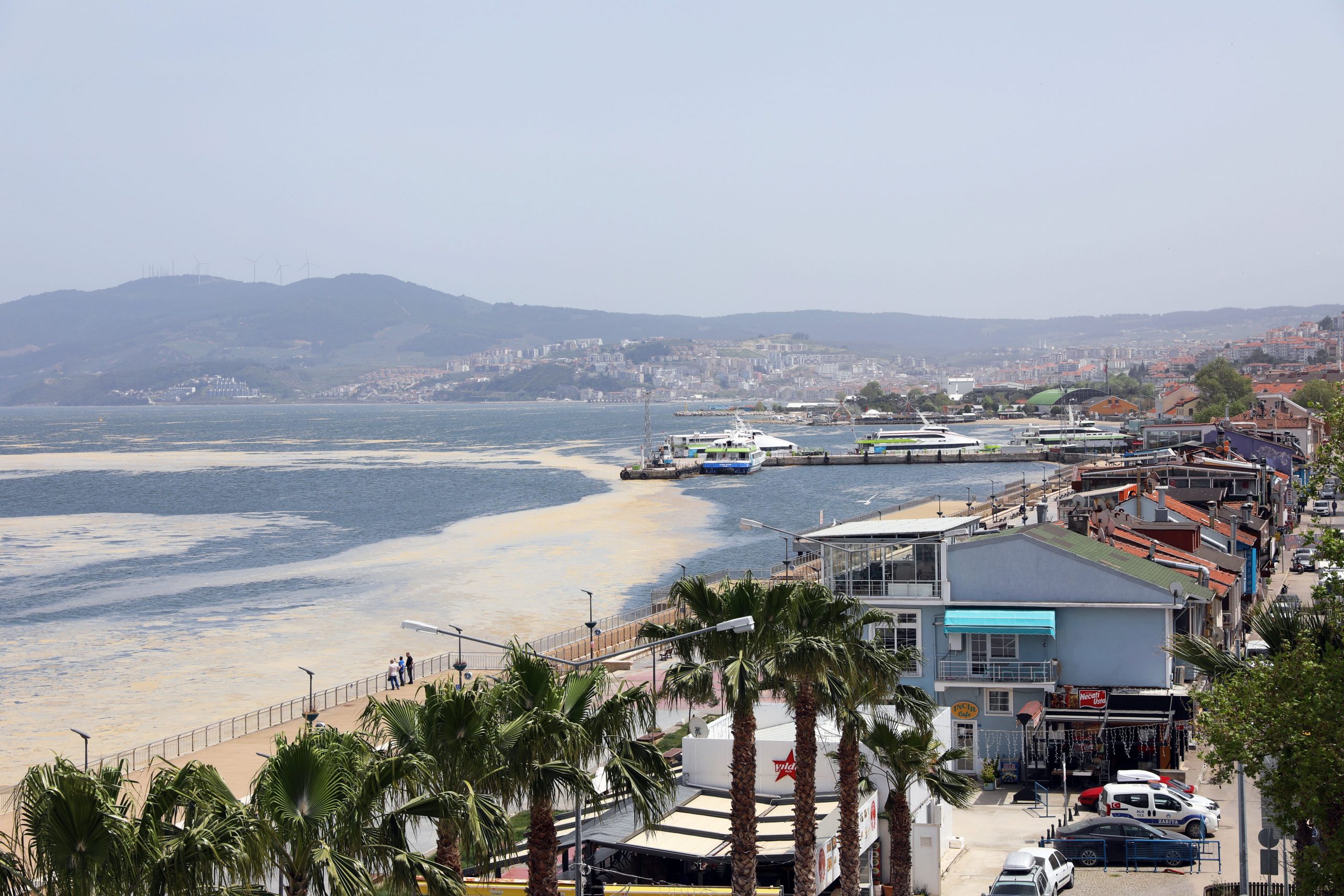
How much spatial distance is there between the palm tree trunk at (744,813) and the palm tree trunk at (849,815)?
1387 mm

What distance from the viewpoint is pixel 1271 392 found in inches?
5192

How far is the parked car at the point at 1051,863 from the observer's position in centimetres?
1528

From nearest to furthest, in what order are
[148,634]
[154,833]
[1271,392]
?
[154,833], [148,634], [1271,392]

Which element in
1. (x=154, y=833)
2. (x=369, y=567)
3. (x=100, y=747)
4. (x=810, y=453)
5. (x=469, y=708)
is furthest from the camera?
(x=810, y=453)

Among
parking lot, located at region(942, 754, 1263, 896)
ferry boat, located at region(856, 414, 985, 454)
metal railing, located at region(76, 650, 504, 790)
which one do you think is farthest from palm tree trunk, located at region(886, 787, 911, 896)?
ferry boat, located at region(856, 414, 985, 454)

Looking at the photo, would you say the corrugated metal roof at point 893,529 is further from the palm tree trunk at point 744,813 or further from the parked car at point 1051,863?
the palm tree trunk at point 744,813

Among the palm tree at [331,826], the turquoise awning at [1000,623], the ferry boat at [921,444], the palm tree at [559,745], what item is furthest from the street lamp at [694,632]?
the ferry boat at [921,444]

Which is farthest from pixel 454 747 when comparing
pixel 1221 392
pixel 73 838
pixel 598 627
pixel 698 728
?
pixel 1221 392

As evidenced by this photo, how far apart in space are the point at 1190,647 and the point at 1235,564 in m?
20.1

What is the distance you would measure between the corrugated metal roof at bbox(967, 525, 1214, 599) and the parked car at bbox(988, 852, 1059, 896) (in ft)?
27.5

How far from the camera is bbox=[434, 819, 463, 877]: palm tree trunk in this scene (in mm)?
10227

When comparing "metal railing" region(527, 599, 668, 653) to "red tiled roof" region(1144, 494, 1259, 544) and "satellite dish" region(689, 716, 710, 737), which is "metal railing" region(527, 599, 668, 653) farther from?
"satellite dish" region(689, 716, 710, 737)

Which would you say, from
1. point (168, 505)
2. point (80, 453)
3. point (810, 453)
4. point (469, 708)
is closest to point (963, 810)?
point (469, 708)

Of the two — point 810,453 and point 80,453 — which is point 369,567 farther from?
point 80,453
